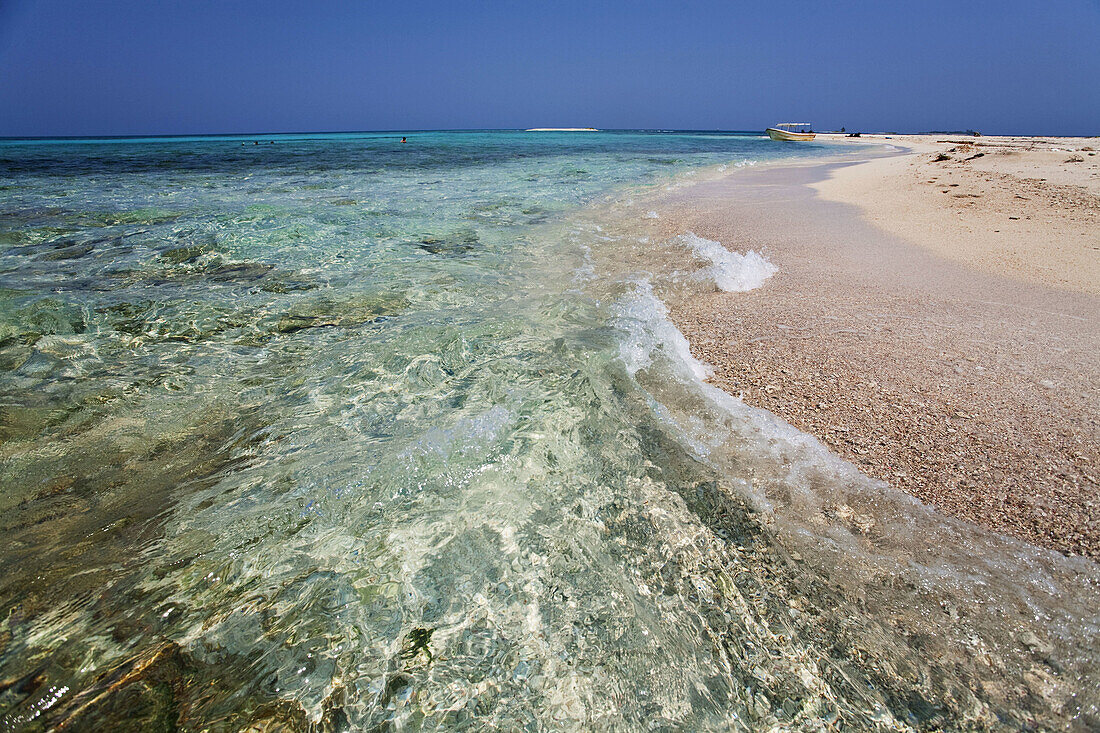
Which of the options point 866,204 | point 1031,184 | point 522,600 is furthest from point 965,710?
point 1031,184

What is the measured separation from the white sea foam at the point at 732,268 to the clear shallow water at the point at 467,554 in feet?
4.37

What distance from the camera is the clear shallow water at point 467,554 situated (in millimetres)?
1262

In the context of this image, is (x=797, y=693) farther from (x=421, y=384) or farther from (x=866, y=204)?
(x=866, y=204)

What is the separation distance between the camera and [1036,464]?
77.5 inches

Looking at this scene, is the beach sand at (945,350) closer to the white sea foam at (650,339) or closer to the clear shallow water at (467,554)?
the white sea foam at (650,339)

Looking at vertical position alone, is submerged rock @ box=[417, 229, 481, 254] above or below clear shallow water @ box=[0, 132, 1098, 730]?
above

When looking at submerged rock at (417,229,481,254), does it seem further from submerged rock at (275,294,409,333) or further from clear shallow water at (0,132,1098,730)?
clear shallow water at (0,132,1098,730)

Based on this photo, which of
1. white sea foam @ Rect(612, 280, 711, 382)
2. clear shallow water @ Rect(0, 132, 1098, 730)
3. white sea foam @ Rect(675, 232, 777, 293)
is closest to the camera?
clear shallow water @ Rect(0, 132, 1098, 730)

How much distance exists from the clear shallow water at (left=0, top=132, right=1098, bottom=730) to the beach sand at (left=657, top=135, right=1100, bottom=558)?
233 mm

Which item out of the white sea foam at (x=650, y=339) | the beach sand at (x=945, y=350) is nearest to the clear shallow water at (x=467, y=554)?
the white sea foam at (x=650, y=339)

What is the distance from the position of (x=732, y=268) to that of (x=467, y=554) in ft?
14.0

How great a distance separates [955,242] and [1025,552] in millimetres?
5294

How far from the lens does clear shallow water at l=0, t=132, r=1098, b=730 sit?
4.14 feet

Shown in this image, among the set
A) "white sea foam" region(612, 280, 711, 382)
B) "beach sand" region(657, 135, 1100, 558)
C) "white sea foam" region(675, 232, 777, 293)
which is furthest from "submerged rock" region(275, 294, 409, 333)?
"white sea foam" region(675, 232, 777, 293)
